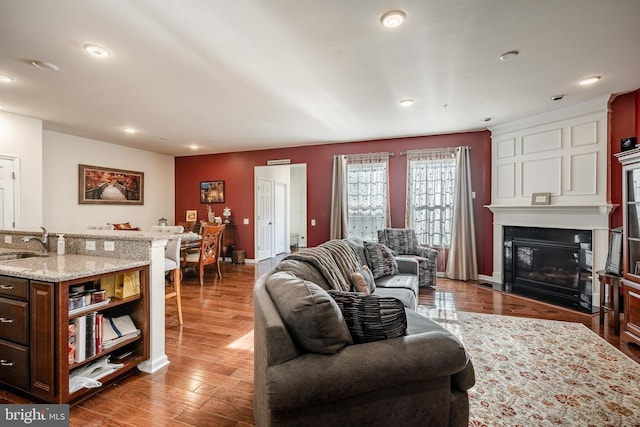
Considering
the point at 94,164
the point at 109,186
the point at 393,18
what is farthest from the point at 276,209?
the point at 393,18

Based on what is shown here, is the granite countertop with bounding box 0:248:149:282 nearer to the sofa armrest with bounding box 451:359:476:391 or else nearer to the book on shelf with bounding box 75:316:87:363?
the book on shelf with bounding box 75:316:87:363

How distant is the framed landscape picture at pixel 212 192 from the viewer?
24.3 ft

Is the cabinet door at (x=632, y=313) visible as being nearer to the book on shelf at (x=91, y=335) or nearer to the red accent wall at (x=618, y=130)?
the red accent wall at (x=618, y=130)

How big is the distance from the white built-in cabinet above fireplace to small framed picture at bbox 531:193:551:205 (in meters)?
0.06

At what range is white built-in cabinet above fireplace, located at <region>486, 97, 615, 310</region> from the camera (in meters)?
3.84

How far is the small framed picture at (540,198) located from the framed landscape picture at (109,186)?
7818 millimetres

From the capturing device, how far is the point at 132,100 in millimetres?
3844

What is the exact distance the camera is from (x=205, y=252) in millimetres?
5203

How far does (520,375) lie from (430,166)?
397 centimetres

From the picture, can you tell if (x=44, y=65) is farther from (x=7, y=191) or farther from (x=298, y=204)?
(x=298, y=204)

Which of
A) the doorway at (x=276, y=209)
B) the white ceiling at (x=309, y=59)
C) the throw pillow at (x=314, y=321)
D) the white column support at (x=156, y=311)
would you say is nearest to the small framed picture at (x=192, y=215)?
the doorway at (x=276, y=209)

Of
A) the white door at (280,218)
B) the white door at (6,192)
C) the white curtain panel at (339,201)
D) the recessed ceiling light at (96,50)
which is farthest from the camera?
the white door at (280,218)

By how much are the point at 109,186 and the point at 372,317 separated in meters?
6.90

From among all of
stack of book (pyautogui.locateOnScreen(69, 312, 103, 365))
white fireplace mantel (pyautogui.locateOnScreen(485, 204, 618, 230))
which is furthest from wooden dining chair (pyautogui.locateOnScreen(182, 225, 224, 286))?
white fireplace mantel (pyautogui.locateOnScreen(485, 204, 618, 230))
